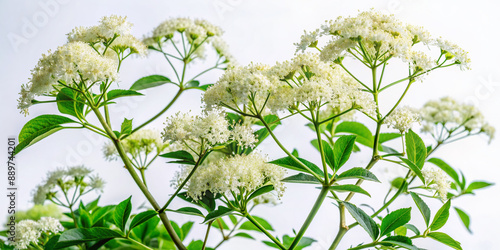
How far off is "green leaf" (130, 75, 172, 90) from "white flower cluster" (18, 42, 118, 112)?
31cm

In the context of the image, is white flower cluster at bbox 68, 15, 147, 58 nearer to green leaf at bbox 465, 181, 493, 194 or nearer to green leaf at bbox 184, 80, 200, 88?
green leaf at bbox 184, 80, 200, 88

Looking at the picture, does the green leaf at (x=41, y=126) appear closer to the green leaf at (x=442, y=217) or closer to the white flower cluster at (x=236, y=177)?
the white flower cluster at (x=236, y=177)

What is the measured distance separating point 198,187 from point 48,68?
1.40 ft

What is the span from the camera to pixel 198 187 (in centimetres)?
101

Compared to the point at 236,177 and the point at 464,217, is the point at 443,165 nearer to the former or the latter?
the point at 464,217

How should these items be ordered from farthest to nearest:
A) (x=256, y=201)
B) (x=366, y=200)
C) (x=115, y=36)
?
(x=366, y=200) < (x=256, y=201) < (x=115, y=36)

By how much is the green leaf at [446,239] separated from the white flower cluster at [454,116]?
0.71 metres

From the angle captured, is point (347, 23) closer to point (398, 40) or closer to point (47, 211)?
point (398, 40)

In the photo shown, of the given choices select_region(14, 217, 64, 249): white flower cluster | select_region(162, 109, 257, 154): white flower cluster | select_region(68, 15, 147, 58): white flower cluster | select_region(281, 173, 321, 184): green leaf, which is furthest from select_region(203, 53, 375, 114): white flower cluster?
select_region(14, 217, 64, 249): white flower cluster

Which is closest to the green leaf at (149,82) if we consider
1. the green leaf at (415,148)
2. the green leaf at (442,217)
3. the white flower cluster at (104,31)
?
the white flower cluster at (104,31)

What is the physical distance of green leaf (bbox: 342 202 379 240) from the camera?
966 millimetres

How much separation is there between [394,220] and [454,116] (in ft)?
2.79

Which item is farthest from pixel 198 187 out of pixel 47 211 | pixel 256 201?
pixel 47 211

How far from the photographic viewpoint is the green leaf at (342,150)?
1.04 metres
